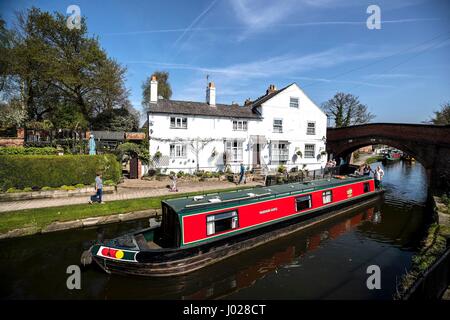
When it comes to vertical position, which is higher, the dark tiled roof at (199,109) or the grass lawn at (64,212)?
the dark tiled roof at (199,109)

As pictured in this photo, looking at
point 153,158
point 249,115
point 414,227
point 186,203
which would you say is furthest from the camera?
point 249,115

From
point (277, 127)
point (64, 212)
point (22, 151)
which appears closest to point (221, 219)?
point (64, 212)

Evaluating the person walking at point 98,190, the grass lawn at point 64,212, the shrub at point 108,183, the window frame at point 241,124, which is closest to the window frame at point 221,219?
the grass lawn at point 64,212

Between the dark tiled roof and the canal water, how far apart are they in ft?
37.2

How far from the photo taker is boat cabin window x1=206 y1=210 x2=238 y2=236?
8203 millimetres

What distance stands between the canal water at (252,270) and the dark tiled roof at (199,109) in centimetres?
1135

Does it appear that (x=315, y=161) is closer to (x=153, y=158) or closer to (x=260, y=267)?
(x=153, y=158)

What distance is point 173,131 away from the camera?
792 inches

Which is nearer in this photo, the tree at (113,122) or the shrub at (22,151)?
the shrub at (22,151)

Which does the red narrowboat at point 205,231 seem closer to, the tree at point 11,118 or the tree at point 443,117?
the tree at point 11,118

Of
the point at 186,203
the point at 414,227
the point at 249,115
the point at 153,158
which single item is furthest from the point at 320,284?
the point at 249,115

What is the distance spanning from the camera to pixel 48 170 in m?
13.8

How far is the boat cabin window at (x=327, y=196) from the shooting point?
12.9 m

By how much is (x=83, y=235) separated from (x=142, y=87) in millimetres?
46451
